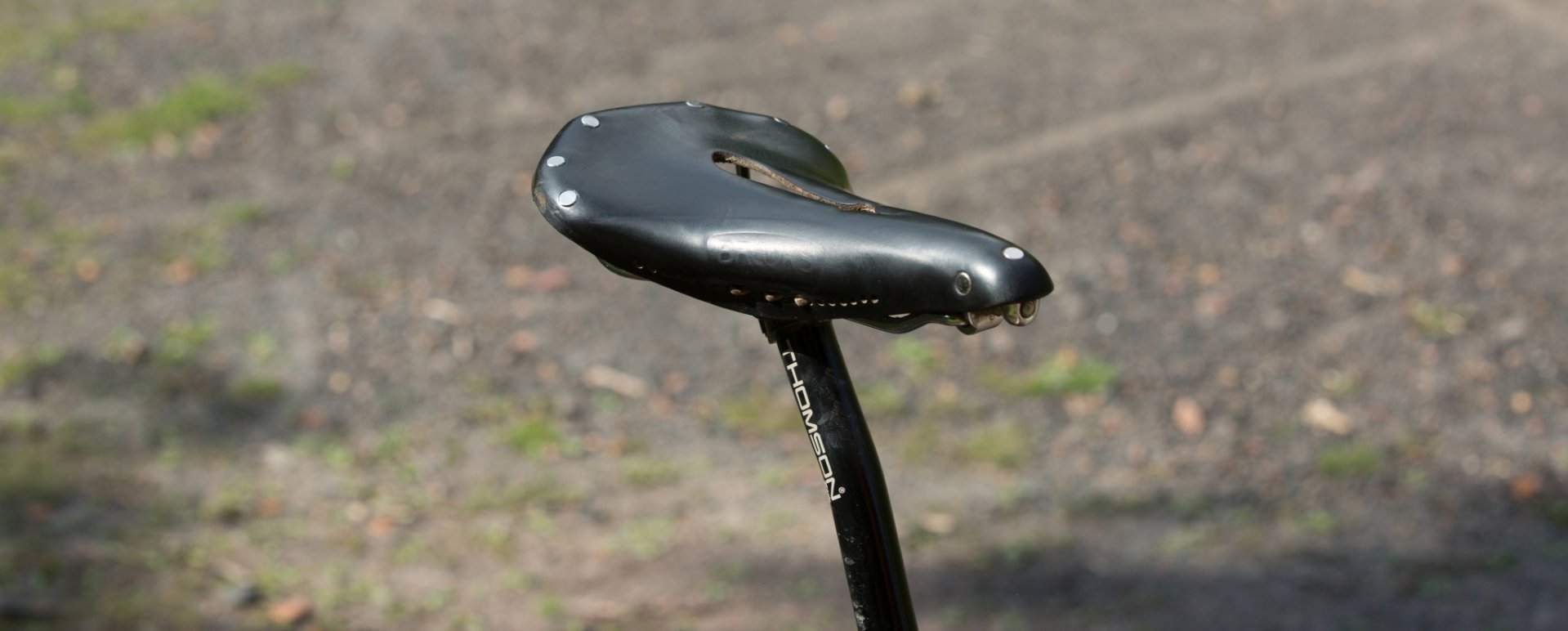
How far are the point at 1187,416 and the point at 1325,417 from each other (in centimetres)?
45

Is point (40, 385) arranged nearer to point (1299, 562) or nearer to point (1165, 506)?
point (1165, 506)

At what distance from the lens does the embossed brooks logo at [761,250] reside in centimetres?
136

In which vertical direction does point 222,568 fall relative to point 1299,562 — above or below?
above

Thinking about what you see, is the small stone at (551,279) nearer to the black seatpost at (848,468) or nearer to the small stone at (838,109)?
the small stone at (838,109)

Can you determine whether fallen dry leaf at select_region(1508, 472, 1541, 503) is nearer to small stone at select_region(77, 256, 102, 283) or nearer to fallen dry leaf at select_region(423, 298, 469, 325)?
fallen dry leaf at select_region(423, 298, 469, 325)

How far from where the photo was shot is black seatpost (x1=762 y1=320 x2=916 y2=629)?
1578 mm

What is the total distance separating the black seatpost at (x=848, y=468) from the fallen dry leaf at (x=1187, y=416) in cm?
337

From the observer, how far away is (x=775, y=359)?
5270 millimetres

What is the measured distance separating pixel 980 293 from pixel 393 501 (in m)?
3.66

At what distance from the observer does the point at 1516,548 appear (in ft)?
13.6

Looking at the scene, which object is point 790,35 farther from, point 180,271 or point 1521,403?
point 1521,403

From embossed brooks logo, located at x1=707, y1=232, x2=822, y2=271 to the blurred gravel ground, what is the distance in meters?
2.74

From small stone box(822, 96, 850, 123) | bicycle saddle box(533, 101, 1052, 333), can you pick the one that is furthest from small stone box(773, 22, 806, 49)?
bicycle saddle box(533, 101, 1052, 333)

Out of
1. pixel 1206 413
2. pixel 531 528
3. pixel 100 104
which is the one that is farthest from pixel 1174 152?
pixel 100 104
